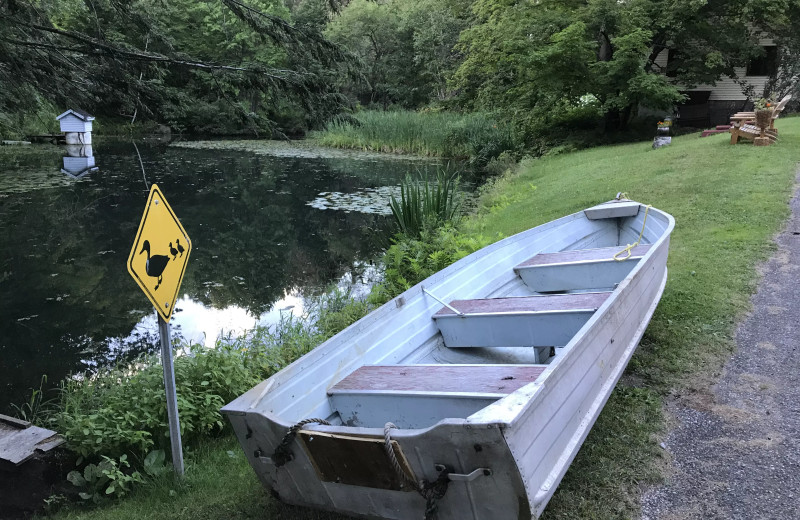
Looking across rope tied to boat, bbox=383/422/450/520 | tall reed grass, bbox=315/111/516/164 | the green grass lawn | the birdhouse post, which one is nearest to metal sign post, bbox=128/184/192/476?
the green grass lawn

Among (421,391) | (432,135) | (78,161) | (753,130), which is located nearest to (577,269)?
(421,391)

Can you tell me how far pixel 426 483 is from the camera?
2.19 m

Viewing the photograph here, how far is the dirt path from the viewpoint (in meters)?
2.66

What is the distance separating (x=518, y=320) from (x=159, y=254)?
2.16 m

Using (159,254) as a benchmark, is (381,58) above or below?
above

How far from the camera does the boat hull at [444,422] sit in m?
2.08

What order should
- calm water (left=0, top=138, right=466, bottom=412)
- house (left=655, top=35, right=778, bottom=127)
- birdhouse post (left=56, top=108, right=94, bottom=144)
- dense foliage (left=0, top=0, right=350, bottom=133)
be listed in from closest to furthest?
calm water (left=0, top=138, right=466, bottom=412)
dense foliage (left=0, top=0, right=350, bottom=133)
house (left=655, top=35, right=778, bottom=127)
birdhouse post (left=56, top=108, right=94, bottom=144)

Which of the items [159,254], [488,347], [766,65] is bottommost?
[488,347]

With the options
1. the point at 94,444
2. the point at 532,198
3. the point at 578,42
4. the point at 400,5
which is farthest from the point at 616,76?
the point at 400,5

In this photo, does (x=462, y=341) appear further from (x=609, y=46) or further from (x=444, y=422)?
(x=609, y=46)

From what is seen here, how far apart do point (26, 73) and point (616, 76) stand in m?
15.4

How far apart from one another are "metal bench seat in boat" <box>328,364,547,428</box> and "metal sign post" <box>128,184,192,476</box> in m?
0.86

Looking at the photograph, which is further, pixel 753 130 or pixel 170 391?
pixel 753 130

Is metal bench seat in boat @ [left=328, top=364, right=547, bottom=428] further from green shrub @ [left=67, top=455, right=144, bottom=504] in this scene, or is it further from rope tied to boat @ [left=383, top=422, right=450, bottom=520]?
green shrub @ [left=67, top=455, right=144, bottom=504]
